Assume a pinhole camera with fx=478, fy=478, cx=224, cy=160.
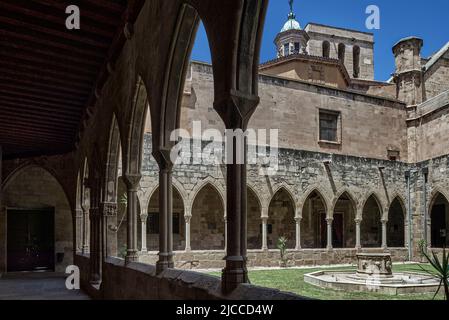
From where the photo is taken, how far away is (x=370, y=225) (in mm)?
20297

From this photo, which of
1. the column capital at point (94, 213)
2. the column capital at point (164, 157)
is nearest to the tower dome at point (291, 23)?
the column capital at point (94, 213)

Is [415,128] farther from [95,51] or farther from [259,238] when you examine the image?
[95,51]

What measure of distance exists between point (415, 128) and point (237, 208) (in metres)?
22.0

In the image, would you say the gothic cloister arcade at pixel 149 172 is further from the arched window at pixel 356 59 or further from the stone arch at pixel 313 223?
the arched window at pixel 356 59

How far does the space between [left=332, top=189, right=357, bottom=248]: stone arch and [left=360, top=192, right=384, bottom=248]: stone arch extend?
0.58 meters

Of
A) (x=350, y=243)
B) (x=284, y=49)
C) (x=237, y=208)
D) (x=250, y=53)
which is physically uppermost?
(x=284, y=49)

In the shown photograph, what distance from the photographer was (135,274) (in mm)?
5727

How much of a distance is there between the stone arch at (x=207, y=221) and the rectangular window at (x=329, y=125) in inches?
272

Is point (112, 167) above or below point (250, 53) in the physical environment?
below

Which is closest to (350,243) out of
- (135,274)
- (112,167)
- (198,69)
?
(198,69)

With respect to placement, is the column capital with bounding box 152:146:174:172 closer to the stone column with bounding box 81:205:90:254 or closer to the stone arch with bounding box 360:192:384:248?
the stone column with bounding box 81:205:90:254

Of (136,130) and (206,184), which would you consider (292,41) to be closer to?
(206,184)

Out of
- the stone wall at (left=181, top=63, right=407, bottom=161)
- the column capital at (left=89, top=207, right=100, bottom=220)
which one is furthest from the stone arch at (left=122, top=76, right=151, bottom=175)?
the stone wall at (left=181, top=63, right=407, bottom=161)

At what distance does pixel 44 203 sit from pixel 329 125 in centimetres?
1265
